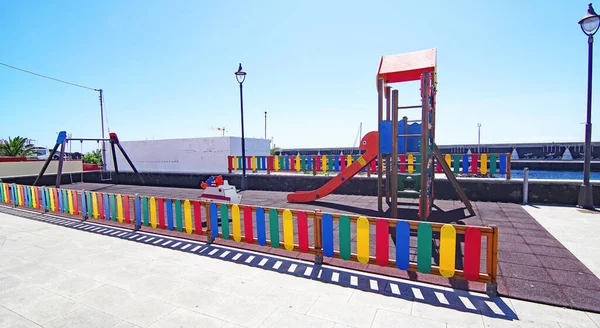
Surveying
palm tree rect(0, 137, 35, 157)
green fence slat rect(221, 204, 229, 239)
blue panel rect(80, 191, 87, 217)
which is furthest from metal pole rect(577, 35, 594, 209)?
palm tree rect(0, 137, 35, 157)

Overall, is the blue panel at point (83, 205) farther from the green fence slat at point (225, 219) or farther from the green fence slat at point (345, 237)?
the green fence slat at point (345, 237)

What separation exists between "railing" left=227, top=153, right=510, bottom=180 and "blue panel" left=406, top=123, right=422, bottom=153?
0.77m

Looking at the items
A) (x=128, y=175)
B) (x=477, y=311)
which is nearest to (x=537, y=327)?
(x=477, y=311)

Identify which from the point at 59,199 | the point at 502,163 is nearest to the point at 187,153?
the point at 59,199

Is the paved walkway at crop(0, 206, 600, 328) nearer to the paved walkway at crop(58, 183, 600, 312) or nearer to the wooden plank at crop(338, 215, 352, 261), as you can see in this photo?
the paved walkway at crop(58, 183, 600, 312)

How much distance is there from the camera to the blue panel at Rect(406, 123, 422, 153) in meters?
7.73

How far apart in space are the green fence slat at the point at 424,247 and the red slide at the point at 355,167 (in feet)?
15.6

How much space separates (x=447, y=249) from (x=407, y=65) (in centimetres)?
506

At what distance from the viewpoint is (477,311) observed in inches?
138

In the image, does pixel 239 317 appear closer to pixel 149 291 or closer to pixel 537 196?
pixel 149 291

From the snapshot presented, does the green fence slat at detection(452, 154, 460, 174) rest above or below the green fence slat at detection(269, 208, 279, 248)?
above

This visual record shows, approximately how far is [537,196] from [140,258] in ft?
36.6

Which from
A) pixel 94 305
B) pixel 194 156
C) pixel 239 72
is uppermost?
pixel 239 72

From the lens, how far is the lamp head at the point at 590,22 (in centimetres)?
804
